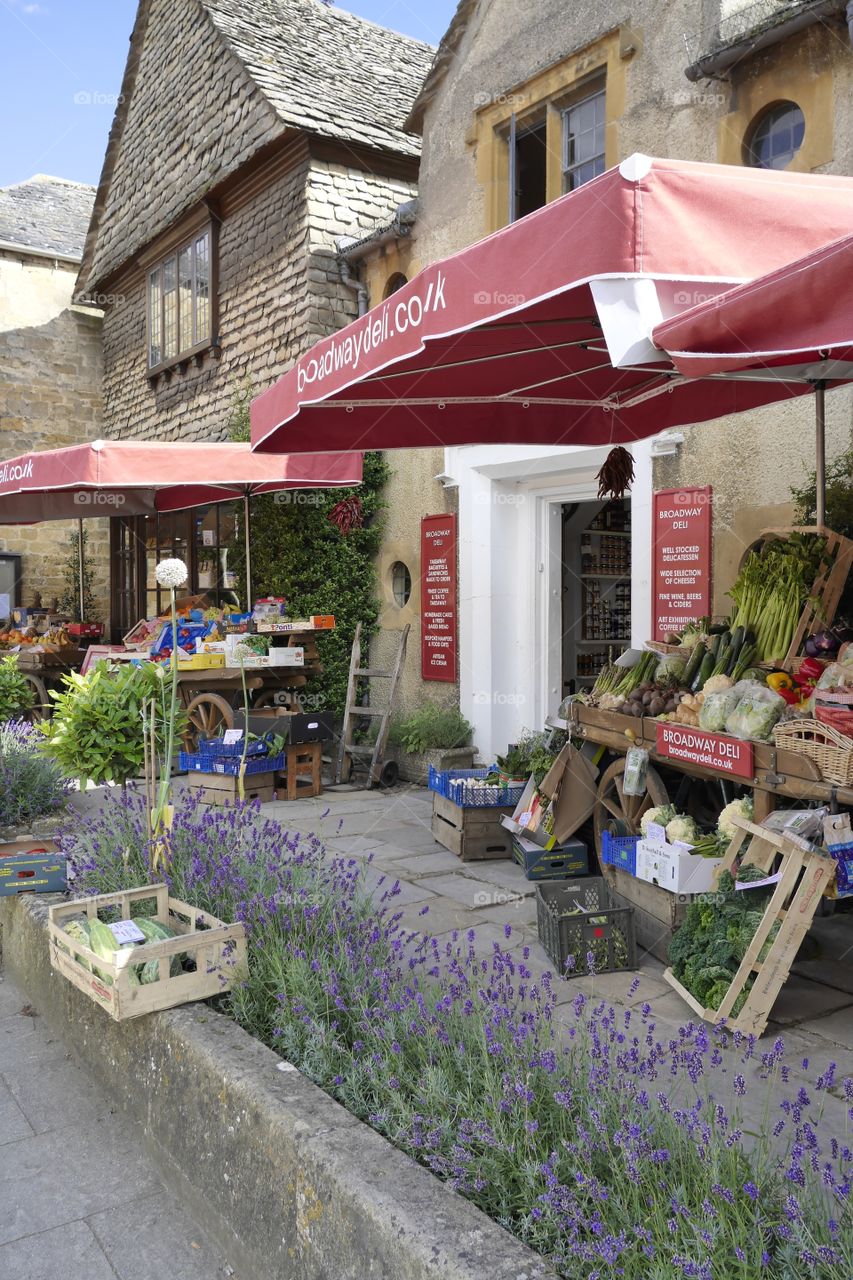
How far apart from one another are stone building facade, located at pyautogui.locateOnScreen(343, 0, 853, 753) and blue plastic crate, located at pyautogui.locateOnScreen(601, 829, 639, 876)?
2209mm

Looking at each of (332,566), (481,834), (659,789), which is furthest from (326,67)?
(659,789)

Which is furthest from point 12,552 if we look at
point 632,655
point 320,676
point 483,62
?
point 632,655

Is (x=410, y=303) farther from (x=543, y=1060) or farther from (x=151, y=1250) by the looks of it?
(x=151, y=1250)

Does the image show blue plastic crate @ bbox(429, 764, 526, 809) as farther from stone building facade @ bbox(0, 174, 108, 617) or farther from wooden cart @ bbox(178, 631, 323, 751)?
stone building facade @ bbox(0, 174, 108, 617)

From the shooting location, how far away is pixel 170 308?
13398 mm

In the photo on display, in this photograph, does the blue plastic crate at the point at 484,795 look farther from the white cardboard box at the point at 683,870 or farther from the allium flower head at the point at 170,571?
the allium flower head at the point at 170,571

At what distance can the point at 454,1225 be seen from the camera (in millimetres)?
1967

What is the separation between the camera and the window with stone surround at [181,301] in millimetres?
12203

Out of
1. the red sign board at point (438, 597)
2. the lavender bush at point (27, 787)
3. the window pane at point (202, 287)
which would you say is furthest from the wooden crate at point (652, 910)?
the window pane at point (202, 287)

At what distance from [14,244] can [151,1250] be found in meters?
15.8

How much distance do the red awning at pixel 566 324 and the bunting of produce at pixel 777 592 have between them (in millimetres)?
871

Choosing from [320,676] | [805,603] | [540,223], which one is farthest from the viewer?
[320,676]

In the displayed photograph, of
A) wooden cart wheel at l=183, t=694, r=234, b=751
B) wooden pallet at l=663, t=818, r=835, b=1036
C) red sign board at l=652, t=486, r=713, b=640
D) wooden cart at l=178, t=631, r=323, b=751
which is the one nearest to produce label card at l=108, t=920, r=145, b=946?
wooden pallet at l=663, t=818, r=835, b=1036

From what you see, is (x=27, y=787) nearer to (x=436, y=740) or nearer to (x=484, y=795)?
(x=484, y=795)
